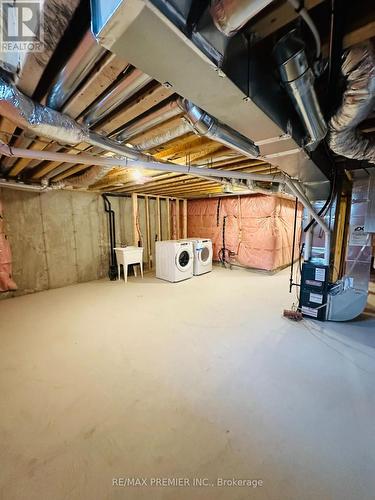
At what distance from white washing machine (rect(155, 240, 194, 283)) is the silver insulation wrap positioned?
3272 millimetres

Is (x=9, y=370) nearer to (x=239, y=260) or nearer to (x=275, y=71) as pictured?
(x=275, y=71)

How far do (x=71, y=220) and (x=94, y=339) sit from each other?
3048 mm

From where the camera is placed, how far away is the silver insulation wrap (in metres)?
1.15

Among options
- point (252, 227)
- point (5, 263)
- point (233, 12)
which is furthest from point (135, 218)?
point (233, 12)

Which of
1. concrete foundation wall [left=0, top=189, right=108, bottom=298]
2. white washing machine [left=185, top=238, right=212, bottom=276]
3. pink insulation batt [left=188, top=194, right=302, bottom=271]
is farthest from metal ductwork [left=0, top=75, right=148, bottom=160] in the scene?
pink insulation batt [left=188, top=194, right=302, bottom=271]

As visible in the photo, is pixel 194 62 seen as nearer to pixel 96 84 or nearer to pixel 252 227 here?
pixel 96 84

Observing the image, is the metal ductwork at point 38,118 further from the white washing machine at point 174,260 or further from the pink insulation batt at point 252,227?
the pink insulation batt at point 252,227

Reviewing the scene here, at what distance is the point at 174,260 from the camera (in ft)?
15.3

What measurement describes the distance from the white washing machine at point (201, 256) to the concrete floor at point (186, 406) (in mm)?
2324

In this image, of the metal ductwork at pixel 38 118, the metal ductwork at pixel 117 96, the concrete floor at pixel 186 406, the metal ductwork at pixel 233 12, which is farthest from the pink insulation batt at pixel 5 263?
the metal ductwork at pixel 233 12

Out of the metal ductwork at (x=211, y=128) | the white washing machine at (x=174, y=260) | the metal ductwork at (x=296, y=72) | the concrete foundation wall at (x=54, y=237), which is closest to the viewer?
the metal ductwork at (x=296, y=72)

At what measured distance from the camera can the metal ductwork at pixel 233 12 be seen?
1.89 ft

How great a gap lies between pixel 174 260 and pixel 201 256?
0.91m

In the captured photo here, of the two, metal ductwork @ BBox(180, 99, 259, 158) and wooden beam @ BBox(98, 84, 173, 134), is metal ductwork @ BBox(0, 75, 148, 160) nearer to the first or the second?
wooden beam @ BBox(98, 84, 173, 134)
